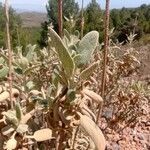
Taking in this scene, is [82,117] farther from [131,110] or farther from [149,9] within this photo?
[149,9]

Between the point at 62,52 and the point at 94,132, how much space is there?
0.22 meters

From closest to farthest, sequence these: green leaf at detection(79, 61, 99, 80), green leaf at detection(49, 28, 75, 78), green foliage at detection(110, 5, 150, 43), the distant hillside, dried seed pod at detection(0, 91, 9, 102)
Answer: green leaf at detection(49, 28, 75, 78)
green leaf at detection(79, 61, 99, 80)
dried seed pod at detection(0, 91, 9, 102)
green foliage at detection(110, 5, 150, 43)
the distant hillside

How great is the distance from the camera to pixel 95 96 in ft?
3.89

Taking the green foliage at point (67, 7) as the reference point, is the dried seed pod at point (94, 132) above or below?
above

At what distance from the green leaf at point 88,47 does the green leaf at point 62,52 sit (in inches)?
3.0

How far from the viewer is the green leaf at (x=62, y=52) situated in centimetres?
104

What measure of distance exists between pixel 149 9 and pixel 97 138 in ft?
75.9

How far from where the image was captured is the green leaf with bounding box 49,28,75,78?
1.04 meters

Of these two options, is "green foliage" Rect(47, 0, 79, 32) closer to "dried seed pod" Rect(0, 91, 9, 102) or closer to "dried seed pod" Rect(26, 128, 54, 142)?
"dried seed pod" Rect(0, 91, 9, 102)

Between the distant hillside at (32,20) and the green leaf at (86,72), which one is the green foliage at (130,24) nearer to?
the green leaf at (86,72)

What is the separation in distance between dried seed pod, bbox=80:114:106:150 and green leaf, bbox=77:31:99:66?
0.49 feet

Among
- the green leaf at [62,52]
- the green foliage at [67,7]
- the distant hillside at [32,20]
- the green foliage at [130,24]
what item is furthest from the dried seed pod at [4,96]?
the distant hillside at [32,20]

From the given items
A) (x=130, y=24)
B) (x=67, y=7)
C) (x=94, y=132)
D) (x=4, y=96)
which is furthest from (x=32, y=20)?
(x=94, y=132)

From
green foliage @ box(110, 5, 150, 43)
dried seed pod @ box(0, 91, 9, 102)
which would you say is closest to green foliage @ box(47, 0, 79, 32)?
green foliage @ box(110, 5, 150, 43)
